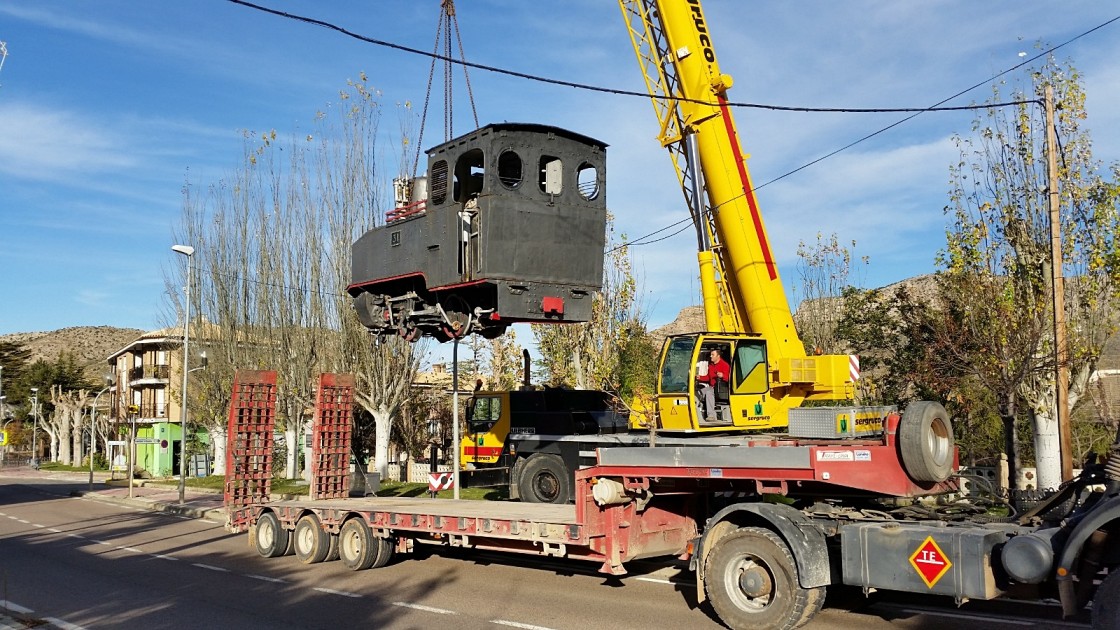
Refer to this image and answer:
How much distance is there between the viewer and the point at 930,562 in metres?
7.35

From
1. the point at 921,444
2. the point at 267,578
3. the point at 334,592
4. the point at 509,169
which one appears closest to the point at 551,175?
the point at 509,169

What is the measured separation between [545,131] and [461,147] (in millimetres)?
1294

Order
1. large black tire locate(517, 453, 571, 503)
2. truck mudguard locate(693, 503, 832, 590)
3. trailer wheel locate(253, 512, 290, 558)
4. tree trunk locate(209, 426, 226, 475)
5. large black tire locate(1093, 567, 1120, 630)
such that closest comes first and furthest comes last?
large black tire locate(1093, 567, 1120, 630) < truck mudguard locate(693, 503, 832, 590) < trailer wheel locate(253, 512, 290, 558) < large black tire locate(517, 453, 571, 503) < tree trunk locate(209, 426, 226, 475)

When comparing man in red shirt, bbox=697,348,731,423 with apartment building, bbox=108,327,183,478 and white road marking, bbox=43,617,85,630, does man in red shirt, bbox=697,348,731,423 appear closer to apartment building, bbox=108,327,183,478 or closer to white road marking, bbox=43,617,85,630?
white road marking, bbox=43,617,85,630

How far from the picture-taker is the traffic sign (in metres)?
7.26

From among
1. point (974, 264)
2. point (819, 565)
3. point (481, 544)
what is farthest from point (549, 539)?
point (974, 264)

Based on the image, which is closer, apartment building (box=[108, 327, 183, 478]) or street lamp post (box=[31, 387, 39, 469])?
apartment building (box=[108, 327, 183, 478])

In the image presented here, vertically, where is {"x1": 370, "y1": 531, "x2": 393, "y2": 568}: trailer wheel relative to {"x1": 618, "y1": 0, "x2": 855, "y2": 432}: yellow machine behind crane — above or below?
below

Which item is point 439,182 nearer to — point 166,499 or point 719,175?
point 719,175

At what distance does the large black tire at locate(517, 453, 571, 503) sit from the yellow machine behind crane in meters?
2.96

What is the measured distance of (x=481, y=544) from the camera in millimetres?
11031

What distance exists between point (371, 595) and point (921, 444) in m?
6.72

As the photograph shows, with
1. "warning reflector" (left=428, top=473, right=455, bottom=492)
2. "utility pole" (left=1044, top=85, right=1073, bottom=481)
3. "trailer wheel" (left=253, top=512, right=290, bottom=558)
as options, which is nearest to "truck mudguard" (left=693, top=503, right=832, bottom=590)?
Answer: "utility pole" (left=1044, top=85, right=1073, bottom=481)

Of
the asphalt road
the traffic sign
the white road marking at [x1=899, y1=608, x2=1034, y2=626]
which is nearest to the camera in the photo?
the traffic sign
